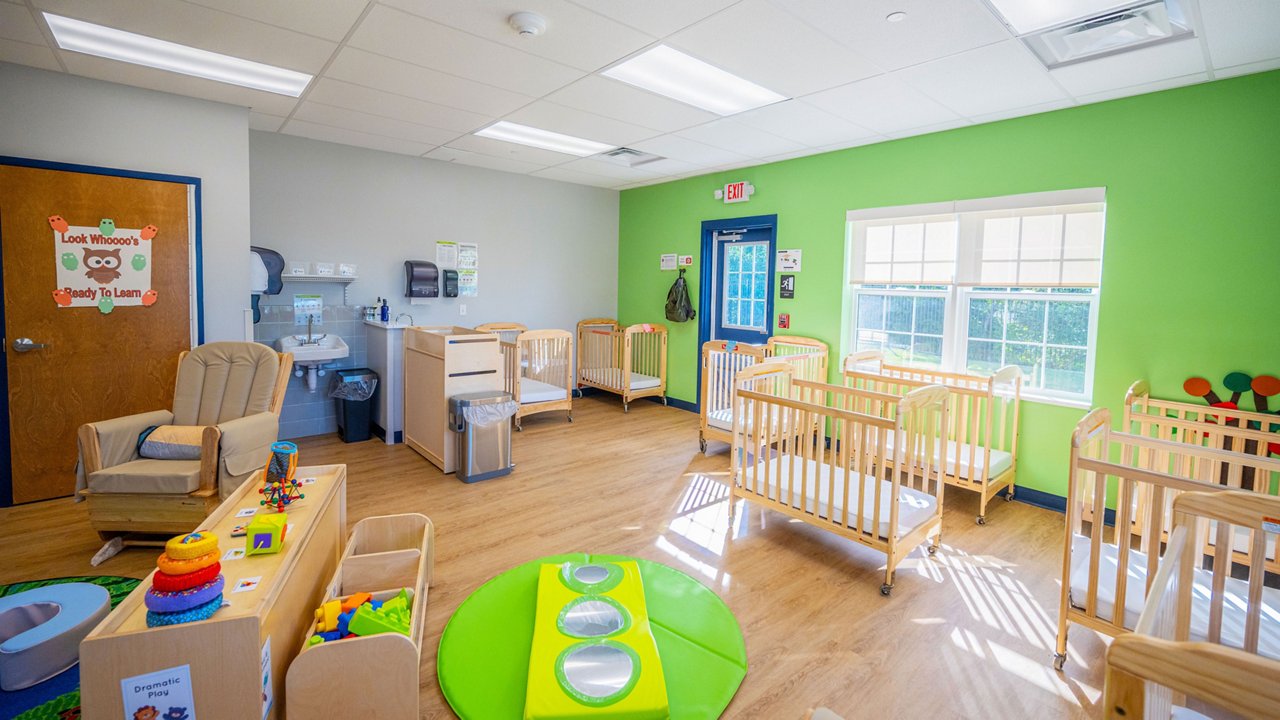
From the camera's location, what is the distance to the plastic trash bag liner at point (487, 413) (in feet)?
13.1

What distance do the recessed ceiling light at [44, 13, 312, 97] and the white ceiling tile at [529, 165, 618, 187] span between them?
8.61 ft

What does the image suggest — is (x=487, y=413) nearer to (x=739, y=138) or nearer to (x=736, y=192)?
(x=739, y=138)

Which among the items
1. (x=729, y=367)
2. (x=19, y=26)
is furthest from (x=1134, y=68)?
(x=19, y=26)

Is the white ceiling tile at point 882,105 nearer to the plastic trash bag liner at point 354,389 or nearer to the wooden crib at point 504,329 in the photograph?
the wooden crib at point 504,329

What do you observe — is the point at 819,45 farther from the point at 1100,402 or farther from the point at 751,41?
the point at 1100,402

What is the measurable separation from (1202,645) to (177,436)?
4004 mm

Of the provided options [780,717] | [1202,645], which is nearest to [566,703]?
[780,717]

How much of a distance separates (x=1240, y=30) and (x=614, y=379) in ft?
17.0

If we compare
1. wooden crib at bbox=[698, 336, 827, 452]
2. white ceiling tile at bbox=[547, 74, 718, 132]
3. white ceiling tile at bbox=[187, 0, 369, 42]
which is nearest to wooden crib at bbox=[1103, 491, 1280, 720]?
wooden crib at bbox=[698, 336, 827, 452]

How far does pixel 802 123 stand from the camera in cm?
407

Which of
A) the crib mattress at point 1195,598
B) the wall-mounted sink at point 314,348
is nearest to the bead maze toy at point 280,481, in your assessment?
the wall-mounted sink at point 314,348

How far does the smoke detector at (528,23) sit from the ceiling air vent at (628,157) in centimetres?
242

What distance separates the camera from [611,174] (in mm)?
6133

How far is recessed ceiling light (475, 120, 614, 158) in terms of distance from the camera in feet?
14.9
